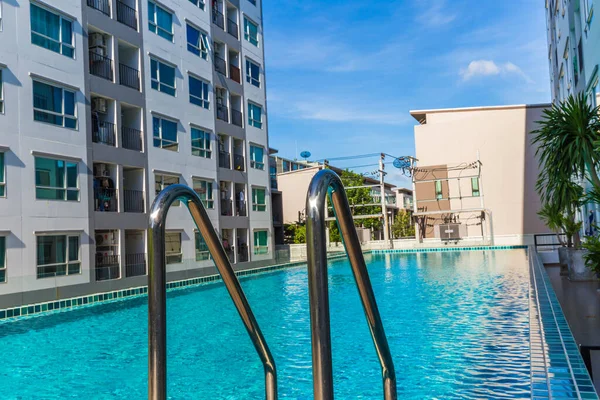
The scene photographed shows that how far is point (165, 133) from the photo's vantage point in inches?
959

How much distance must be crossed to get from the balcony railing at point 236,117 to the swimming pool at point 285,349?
1681 cm

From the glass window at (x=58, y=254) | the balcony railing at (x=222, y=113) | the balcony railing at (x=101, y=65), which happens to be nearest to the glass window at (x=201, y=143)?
the balcony railing at (x=222, y=113)

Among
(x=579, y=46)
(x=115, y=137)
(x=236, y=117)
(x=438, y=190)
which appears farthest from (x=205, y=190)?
(x=438, y=190)

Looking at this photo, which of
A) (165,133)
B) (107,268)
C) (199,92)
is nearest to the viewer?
(107,268)

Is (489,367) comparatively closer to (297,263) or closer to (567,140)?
(567,140)

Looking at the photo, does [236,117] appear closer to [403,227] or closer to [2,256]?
[2,256]

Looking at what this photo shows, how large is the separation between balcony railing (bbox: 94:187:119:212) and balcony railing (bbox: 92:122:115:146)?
1.84 m

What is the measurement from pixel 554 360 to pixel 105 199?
18.2 m

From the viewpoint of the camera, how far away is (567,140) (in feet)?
39.4

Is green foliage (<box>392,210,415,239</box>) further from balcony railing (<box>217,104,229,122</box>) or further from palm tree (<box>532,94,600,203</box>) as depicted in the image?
palm tree (<box>532,94,600,203</box>)

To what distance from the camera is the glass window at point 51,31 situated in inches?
708

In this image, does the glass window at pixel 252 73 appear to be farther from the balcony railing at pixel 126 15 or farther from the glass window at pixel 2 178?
the glass window at pixel 2 178

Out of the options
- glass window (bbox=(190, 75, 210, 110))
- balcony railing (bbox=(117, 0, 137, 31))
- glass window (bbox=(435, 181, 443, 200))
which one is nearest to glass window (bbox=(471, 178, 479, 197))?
glass window (bbox=(435, 181, 443, 200))

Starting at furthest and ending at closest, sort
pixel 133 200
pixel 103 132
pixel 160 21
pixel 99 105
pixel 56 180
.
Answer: pixel 160 21, pixel 133 200, pixel 99 105, pixel 103 132, pixel 56 180
